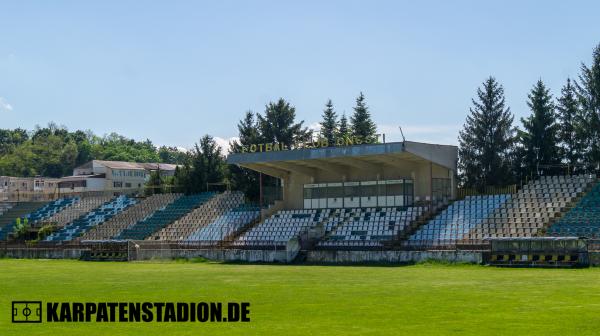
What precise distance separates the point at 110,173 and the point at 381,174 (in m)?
73.5

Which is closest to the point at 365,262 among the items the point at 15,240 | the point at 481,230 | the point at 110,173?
the point at 481,230

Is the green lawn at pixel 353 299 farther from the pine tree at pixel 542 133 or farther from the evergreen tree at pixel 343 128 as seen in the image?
the evergreen tree at pixel 343 128

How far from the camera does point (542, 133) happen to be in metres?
62.7

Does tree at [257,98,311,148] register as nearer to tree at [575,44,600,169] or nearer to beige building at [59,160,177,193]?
tree at [575,44,600,169]

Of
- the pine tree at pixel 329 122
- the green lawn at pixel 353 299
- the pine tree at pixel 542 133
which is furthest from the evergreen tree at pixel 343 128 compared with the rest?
the green lawn at pixel 353 299

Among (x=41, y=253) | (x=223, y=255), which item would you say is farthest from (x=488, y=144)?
(x=41, y=253)

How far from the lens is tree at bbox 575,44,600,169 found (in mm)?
59656

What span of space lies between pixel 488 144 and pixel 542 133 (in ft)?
13.7

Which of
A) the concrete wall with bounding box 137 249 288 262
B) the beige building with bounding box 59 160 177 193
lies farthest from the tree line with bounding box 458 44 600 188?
the beige building with bounding box 59 160 177 193

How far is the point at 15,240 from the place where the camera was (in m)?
80.1

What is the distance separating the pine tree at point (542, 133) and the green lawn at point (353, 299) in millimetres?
24170

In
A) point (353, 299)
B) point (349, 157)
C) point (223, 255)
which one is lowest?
point (223, 255)

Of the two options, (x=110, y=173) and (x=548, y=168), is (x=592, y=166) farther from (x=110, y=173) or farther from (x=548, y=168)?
(x=110, y=173)

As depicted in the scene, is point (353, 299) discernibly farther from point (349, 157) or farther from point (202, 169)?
point (202, 169)
